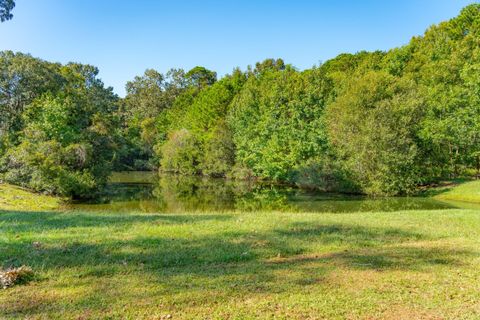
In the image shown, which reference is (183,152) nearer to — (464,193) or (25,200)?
(25,200)

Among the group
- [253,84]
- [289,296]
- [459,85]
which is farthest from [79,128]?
[459,85]

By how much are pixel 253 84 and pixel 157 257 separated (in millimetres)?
46761

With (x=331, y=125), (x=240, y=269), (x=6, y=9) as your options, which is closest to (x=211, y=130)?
(x=331, y=125)

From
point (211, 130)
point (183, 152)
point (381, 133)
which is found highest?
point (211, 130)

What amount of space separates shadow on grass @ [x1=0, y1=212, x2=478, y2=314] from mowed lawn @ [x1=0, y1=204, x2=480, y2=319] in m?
0.02

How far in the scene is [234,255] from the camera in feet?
25.2

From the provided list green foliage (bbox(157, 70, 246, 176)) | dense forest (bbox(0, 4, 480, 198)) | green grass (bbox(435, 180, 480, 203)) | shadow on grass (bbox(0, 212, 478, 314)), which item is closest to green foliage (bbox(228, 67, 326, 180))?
dense forest (bbox(0, 4, 480, 198))

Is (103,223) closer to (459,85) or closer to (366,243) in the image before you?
(366,243)

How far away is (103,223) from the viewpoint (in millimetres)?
10930

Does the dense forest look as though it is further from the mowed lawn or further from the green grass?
the mowed lawn

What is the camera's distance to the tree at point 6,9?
12.8 meters

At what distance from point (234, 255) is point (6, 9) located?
11.7m

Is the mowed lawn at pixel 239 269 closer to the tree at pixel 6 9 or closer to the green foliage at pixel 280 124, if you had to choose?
the tree at pixel 6 9

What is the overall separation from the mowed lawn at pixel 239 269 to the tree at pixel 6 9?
23.1ft
